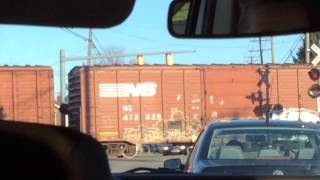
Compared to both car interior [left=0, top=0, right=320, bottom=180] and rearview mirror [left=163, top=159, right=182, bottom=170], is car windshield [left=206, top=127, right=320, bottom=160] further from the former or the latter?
car interior [left=0, top=0, right=320, bottom=180]

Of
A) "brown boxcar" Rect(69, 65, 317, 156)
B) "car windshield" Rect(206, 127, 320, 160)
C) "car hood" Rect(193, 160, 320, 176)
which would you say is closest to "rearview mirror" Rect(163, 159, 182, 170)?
"car hood" Rect(193, 160, 320, 176)

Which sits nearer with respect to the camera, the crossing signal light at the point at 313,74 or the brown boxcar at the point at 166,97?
the crossing signal light at the point at 313,74

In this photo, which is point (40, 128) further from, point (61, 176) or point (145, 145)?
point (145, 145)

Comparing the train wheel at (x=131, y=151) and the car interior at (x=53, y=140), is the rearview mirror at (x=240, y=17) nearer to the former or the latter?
the car interior at (x=53, y=140)

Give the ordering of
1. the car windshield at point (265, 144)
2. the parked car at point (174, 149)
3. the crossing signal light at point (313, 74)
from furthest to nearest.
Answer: the parked car at point (174, 149), the crossing signal light at point (313, 74), the car windshield at point (265, 144)

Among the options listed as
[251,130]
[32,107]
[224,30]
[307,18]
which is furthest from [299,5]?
[32,107]

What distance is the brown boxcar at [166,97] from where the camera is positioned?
104ft

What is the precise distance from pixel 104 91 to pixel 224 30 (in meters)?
29.6

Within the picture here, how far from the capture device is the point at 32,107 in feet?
88.3

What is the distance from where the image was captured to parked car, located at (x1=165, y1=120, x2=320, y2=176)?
6.36 m

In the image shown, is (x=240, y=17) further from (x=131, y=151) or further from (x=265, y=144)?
(x=131, y=151)

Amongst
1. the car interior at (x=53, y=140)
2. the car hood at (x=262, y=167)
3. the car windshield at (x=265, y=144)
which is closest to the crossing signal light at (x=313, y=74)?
the car windshield at (x=265, y=144)

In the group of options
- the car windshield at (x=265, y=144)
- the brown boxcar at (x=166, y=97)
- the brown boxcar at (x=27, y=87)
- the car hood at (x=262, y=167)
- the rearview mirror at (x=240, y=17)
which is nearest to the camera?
the rearview mirror at (x=240, y=17)

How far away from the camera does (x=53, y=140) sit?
60.1 inches
